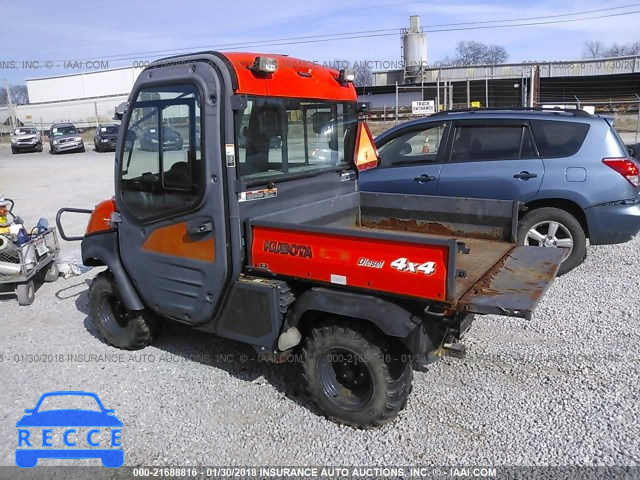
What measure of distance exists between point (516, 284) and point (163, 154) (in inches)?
103

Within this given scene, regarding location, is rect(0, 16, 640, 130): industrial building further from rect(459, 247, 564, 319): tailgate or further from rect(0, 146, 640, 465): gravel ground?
rect(459, 247, 564, 319): tailgate

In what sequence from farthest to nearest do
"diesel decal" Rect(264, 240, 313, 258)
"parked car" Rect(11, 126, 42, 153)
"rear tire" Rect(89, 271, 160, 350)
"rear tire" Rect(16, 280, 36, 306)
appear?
"parked car" Rect(11, 126, 42, 153), "rear tire" Rect(16, 280, 36, 306), "rear tire" Rect(89, 271, 160, 350), "diesel decal" Rect(264, 240, 313, 258)

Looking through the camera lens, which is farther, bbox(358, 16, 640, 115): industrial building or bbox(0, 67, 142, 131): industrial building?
bbox(0, 67, 142, 131): industrial building

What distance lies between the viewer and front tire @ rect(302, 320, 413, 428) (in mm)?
3348

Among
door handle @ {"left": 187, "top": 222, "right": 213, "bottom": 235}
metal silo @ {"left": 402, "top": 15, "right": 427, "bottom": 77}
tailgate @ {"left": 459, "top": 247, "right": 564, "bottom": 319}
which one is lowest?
tailgate @ {"left": 459, "top": 247, "right": 564, "bottom": 319}

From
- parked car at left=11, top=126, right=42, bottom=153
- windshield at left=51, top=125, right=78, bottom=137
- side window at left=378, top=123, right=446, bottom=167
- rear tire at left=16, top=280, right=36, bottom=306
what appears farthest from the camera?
parked car at left=11, top=126, right=42, bottom=153

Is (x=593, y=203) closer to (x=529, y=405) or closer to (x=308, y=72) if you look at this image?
(x=529, y=405)

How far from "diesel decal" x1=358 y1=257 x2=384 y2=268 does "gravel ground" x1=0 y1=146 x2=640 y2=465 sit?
43.6 inches

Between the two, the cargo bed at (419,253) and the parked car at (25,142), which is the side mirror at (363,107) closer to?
the cargo bed at (419,253)

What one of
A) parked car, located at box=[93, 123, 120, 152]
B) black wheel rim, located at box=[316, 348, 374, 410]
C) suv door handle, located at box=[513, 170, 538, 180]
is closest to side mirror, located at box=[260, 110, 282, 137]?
black wheel rim, located at box=[316, 348, 374, 410]

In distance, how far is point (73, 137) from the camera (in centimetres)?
2819

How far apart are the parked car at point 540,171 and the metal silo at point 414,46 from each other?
39.9 meters

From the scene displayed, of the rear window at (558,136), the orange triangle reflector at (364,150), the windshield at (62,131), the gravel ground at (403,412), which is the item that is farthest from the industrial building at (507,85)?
the gravel ground at (403,412)

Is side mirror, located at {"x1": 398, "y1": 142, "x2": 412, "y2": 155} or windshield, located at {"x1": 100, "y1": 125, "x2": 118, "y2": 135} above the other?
windshield, located at {"x1": 100, "y1": 125, "x2": 118, "y2": 135}
